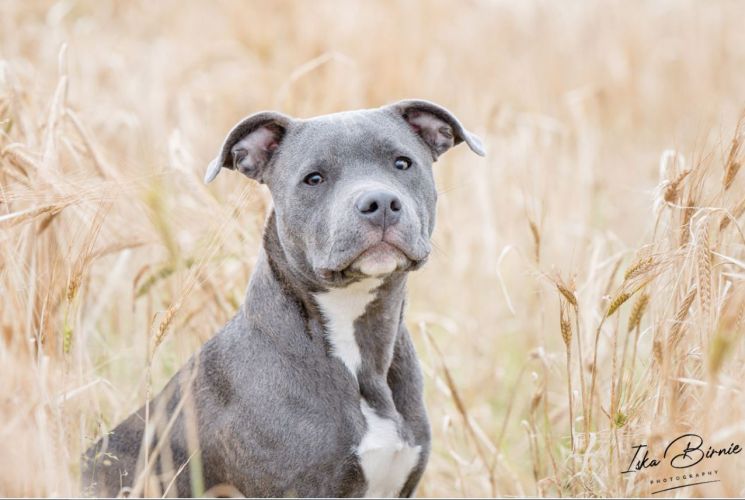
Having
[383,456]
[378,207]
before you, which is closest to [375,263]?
[378,207]

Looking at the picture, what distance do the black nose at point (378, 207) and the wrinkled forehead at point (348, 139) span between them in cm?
37

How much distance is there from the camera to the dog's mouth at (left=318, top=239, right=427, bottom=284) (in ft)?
12.0

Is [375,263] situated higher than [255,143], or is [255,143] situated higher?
[255,143]

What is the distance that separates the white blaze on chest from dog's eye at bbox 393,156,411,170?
1.61 ft

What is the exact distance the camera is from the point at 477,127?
8.32m

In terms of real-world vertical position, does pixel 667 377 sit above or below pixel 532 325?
above

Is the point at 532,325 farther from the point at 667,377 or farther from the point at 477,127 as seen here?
the point at 667,377

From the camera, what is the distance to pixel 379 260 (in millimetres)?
3691

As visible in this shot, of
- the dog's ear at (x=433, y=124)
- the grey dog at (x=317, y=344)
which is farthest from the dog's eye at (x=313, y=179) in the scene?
the dog's ear at (x=433, y=124)

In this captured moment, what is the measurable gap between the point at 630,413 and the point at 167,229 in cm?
188

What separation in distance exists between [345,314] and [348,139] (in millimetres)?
735

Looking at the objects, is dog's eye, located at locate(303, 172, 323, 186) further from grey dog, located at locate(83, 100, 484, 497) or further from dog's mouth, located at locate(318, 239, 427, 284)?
dog's mouth, located at locate(318, 239, 427, 284)

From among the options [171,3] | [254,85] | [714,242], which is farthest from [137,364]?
[171,3]

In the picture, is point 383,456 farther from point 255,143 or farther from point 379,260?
point 255,143
